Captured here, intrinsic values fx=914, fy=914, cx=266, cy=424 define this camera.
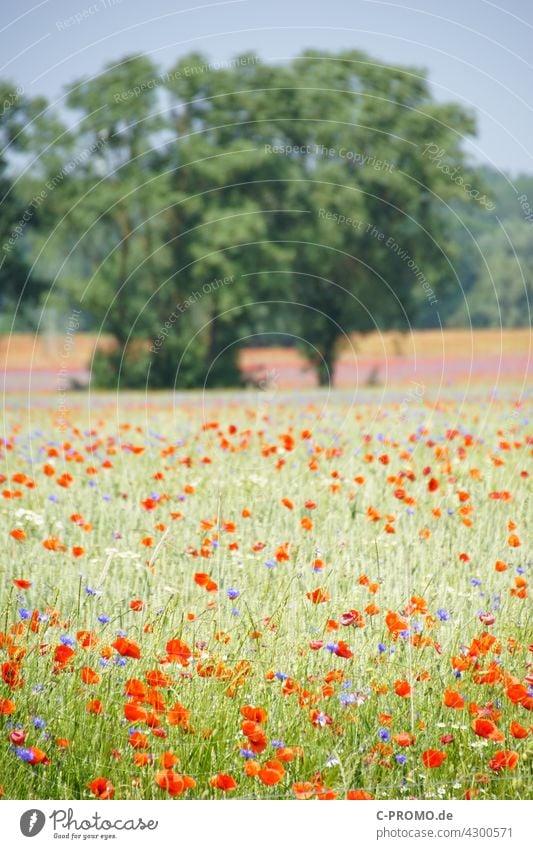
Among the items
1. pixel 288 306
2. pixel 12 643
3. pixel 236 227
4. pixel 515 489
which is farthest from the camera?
pixel 288 306

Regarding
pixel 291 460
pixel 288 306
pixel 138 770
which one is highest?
pixel 288 306

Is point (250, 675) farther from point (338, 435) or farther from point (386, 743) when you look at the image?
point (338, 435)

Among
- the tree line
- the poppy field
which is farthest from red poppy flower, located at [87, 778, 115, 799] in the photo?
the tree line

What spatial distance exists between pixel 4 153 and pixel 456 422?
22.3ft

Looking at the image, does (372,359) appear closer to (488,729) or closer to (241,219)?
(241,219)

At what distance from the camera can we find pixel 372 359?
2478 centimetres

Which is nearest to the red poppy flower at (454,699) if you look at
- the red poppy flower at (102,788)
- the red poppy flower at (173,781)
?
the red poppy flower at (173,781)

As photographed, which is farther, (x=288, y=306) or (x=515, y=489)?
(x=288, y=306)

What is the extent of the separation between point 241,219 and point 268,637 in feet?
53.2

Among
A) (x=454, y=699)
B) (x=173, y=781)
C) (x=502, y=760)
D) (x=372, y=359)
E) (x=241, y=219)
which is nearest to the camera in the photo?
(x=173, y=781)

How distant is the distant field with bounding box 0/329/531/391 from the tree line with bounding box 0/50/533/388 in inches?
17.8

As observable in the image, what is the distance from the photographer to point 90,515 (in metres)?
5.33

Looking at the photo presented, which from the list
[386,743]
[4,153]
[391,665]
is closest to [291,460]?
[391,665]

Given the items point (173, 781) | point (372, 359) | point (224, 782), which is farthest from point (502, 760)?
point (372, 359)
